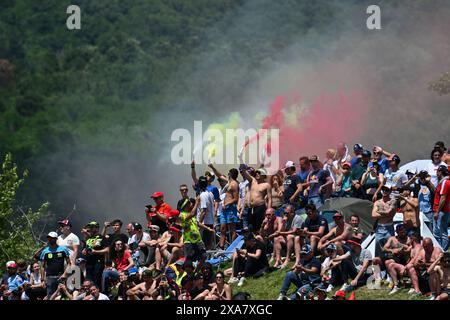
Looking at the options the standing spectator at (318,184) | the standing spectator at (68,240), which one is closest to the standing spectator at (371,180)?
the standing spectator at (318,184)

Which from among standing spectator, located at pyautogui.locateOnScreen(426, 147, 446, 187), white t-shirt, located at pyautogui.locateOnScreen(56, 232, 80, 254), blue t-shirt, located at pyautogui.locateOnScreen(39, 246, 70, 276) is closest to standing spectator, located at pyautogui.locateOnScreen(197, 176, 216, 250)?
white t-shirt, located at pyautogui.locateOnScreen(56, 232, 80, 254)

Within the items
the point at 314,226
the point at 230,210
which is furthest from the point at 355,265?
the point at 230,210

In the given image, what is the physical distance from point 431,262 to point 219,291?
4139 mm

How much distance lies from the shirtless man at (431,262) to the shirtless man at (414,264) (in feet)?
0.29

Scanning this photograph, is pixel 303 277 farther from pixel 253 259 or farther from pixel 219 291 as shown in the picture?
pixel 253 259

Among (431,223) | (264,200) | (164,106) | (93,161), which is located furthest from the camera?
(164,106)

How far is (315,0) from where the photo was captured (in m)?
89.4

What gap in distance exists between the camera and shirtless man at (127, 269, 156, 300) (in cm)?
2280

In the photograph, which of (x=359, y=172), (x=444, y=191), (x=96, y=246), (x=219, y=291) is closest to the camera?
(x=219, y=291)

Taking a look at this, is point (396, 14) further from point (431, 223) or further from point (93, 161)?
point (431, 223)

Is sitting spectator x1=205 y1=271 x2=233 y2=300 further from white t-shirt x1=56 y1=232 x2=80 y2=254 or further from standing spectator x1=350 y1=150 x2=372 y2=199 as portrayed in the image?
white t-shirt x1=56 y1=232 x2=80 y2=254

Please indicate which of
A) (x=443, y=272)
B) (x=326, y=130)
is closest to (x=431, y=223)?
(x=443, y=272)

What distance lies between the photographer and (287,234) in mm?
23719

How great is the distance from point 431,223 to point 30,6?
8008 cm
